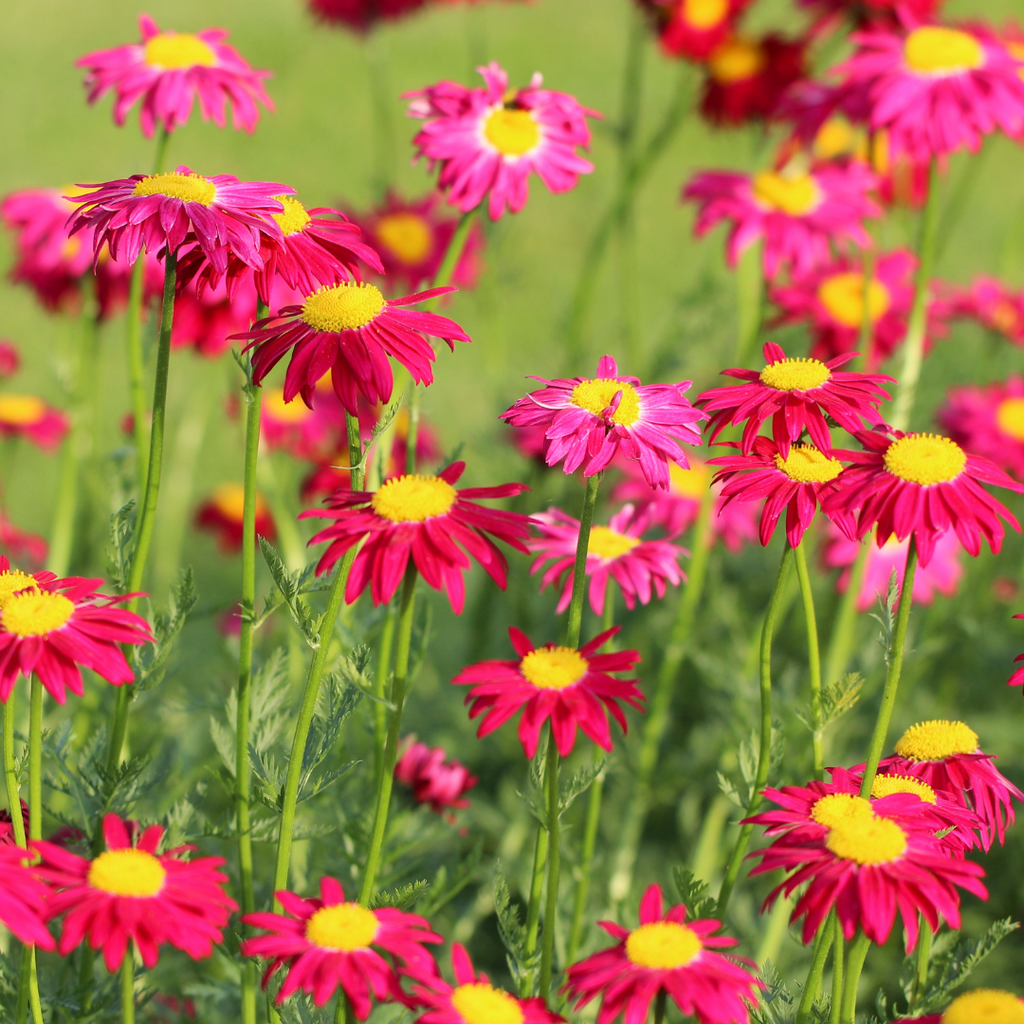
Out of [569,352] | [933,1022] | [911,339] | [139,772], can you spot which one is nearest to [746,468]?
[933,1022]

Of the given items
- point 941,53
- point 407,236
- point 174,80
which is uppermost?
point 941,53

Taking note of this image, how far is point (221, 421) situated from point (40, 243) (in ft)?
4.66

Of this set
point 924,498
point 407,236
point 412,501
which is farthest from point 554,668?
point 407,236

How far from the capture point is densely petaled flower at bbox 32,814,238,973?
602 millimetres

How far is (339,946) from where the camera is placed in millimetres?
641

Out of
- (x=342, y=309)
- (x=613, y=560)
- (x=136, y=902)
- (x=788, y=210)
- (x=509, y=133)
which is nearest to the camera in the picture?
(x=136, y=902)

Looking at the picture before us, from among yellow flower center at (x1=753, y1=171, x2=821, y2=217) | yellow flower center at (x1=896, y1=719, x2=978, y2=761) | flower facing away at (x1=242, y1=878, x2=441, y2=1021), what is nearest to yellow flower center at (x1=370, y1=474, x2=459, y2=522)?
flower facing away at (x1=242, y1=878, x2=441, y2=1021)

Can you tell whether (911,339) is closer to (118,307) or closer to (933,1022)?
(933,1022)

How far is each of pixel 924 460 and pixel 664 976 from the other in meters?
0.32

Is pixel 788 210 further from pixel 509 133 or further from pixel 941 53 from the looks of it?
pixel 509 133

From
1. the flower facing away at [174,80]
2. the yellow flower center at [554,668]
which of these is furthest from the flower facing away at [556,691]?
the flower facing away at [174,80]

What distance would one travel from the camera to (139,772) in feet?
2.90

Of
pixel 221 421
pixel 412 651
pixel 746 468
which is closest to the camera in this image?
pixel 746 468

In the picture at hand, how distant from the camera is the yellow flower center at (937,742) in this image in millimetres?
804
